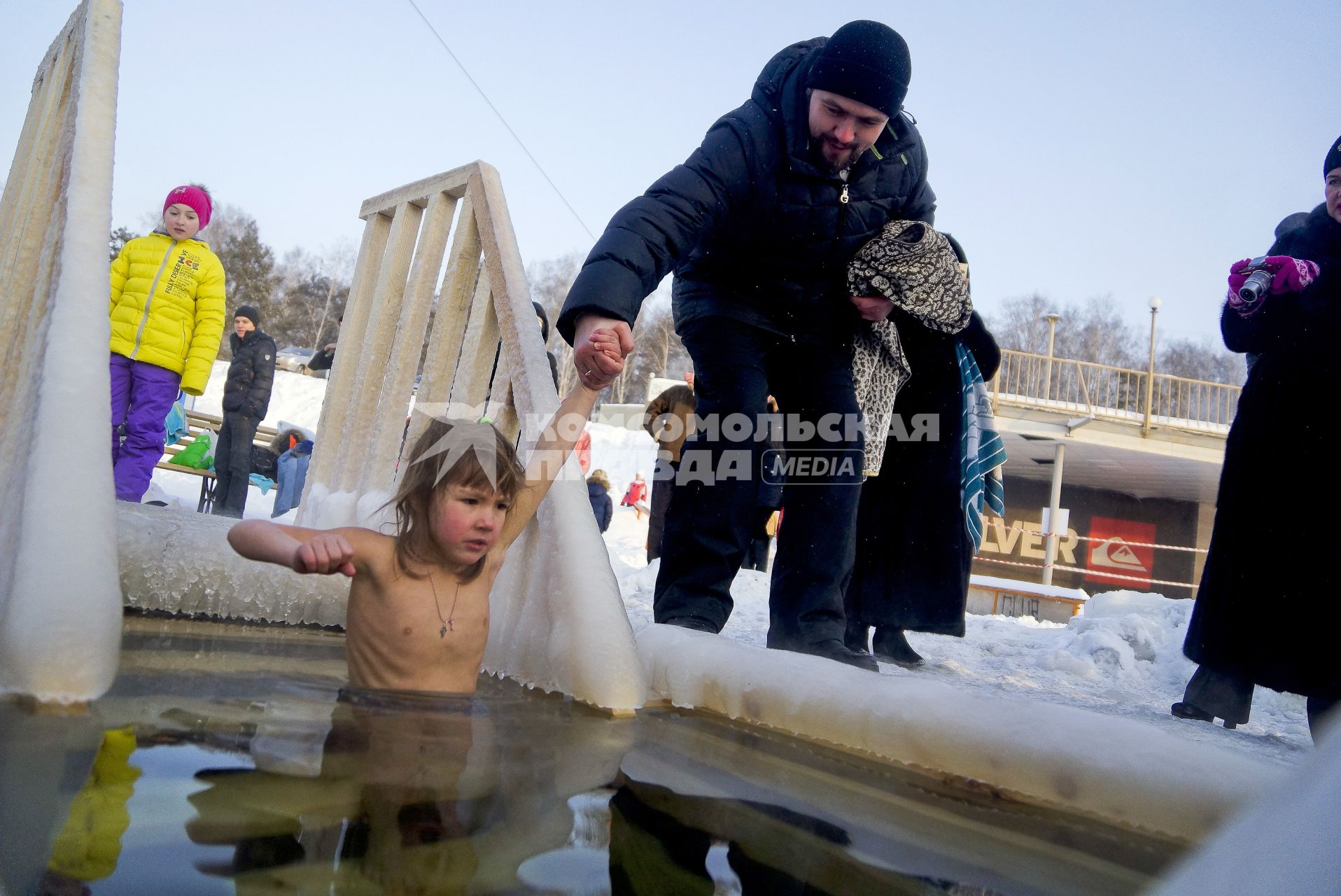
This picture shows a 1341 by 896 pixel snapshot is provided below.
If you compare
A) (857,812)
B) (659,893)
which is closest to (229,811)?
(659,893)

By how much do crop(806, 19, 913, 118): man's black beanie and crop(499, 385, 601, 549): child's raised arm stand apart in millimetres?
1067

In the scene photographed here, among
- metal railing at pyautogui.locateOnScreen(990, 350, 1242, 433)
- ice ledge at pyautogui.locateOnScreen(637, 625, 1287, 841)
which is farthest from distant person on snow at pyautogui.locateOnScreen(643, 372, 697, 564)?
metal railing at pyautogui.locateOnScreen(990, 350, 1242, 433)

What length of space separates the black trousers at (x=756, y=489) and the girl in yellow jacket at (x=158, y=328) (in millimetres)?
2869

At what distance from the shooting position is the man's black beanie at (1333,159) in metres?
2.92

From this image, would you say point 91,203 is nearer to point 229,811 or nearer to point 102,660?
point 102,660

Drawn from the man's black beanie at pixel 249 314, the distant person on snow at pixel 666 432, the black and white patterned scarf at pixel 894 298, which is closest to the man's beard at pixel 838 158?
the black and white patterned scarf at pixel 894 298

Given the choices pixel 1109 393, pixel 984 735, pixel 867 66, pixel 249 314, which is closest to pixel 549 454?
pixel 984 735

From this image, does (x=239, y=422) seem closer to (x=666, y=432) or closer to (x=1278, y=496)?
(x=666, y=432)

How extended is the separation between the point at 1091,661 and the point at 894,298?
7.25ft

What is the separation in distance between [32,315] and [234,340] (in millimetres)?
6160

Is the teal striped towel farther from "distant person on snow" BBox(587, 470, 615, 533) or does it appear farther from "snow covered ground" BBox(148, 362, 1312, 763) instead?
"distant person on snow" BBox(587, 470, 615, 533)

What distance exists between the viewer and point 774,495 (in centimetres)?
313

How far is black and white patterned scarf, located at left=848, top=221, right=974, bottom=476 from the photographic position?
3.04m

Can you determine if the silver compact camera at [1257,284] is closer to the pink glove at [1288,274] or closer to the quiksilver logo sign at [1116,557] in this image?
the pink glove at [1288,274]
